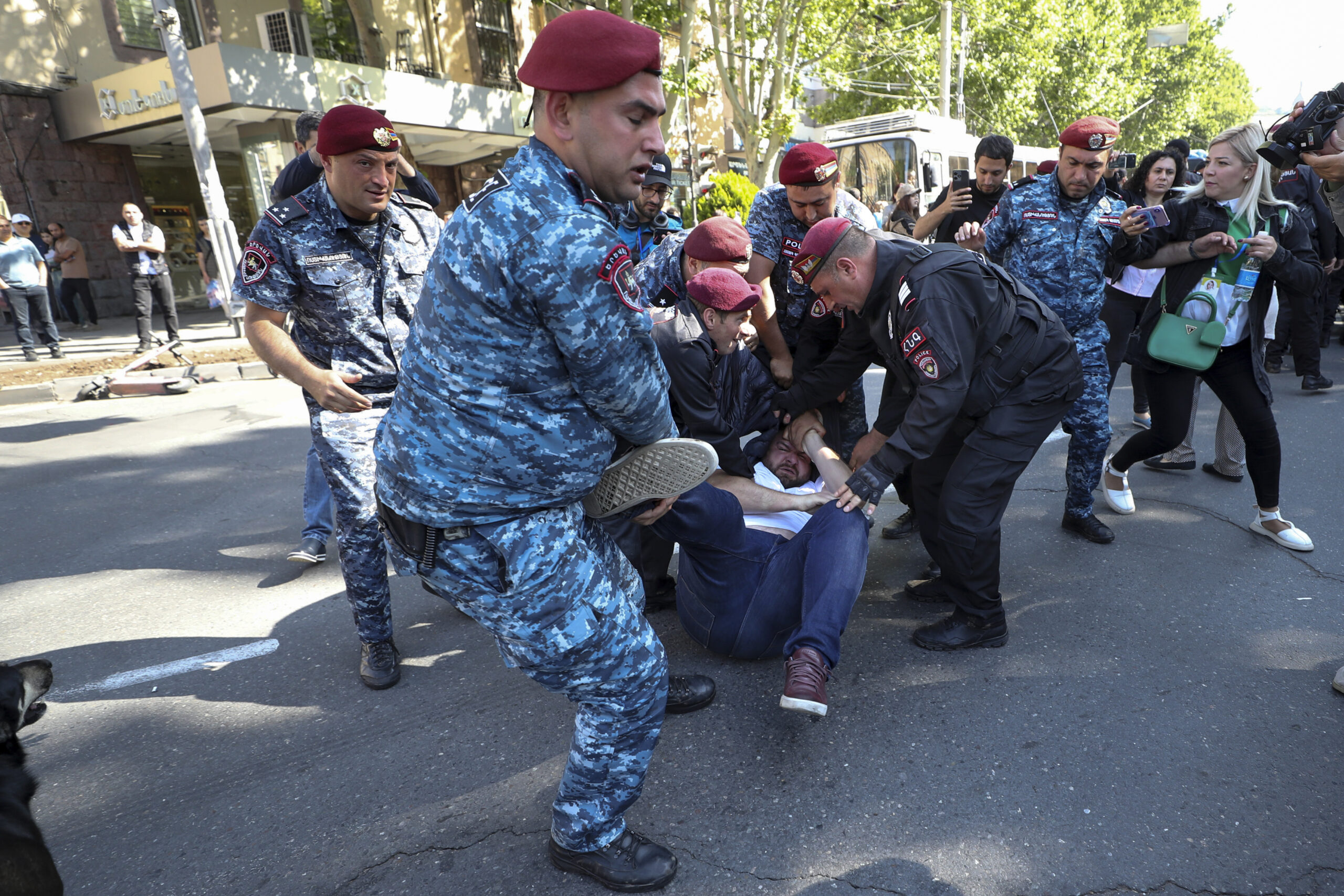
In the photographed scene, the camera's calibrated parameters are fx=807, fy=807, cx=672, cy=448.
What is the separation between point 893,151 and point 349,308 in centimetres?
1307

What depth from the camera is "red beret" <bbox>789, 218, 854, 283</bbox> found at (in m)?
2.71

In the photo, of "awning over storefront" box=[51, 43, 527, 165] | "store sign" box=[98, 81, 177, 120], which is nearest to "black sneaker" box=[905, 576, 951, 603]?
"awning over storefront" box=[51, 43, 527, 165]

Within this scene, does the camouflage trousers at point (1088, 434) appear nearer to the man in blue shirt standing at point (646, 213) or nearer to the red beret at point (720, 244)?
the red beret at point (720, 244)

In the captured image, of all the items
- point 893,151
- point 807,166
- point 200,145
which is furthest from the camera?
point 893,151

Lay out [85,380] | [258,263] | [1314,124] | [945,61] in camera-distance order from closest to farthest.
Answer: [1314,124]
[258,263]
[85,380]
[945,61]

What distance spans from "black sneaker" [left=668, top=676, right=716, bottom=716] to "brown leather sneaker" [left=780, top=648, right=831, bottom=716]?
0.39 m

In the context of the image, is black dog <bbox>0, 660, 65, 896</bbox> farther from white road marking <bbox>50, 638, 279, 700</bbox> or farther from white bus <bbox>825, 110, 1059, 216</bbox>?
white bus <bbox>825, 110, 1059, 216</bbox>

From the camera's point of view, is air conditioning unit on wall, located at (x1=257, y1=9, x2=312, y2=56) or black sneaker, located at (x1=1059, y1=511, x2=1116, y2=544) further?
air conditioning unit on wall, located at (x1=257, y1=9, x2=312, y2=56)

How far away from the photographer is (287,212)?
2.72 m

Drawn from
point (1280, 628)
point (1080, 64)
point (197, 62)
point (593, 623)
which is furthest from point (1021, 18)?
point (593, 623)

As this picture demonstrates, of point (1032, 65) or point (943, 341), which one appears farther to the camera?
point (1032, 65)

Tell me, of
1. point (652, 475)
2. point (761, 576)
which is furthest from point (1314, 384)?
point (652, 475)

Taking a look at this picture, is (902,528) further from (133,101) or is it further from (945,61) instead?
(945,61)

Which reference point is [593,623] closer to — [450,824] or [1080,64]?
[450,824]
